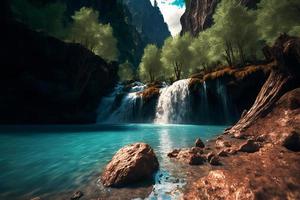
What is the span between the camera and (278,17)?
3662cm

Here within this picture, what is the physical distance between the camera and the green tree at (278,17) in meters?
35.4

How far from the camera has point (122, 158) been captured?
943 centimetres

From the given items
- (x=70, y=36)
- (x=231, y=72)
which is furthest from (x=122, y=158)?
(x=70, y=36)

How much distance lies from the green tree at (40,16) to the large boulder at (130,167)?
175 ft

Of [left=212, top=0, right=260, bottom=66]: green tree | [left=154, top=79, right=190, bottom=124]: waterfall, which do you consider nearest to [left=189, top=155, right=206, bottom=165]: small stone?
[left=154, top=79, right=190, bottom=124]: waterfall

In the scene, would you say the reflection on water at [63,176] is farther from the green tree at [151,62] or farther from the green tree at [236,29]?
the green tree at [151,62]

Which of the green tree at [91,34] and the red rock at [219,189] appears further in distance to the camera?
the green tree at [91,34]

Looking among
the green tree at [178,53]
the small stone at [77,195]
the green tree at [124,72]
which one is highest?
the green tree at [124,72]

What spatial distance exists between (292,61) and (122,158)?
46.8 feet

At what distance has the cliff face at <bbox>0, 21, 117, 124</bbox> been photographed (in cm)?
3900

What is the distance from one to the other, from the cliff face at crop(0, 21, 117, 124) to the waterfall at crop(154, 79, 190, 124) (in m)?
13.8

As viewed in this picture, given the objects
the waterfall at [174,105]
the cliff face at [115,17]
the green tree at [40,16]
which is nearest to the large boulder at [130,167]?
the waterfall at [174,105]

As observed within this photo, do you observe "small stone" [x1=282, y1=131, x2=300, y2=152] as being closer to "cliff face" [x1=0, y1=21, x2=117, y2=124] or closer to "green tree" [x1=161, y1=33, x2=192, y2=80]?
"cliff face" [x1=0, y1=21, x2=117, y2=124]

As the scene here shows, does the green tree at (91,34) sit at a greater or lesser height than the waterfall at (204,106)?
greater
